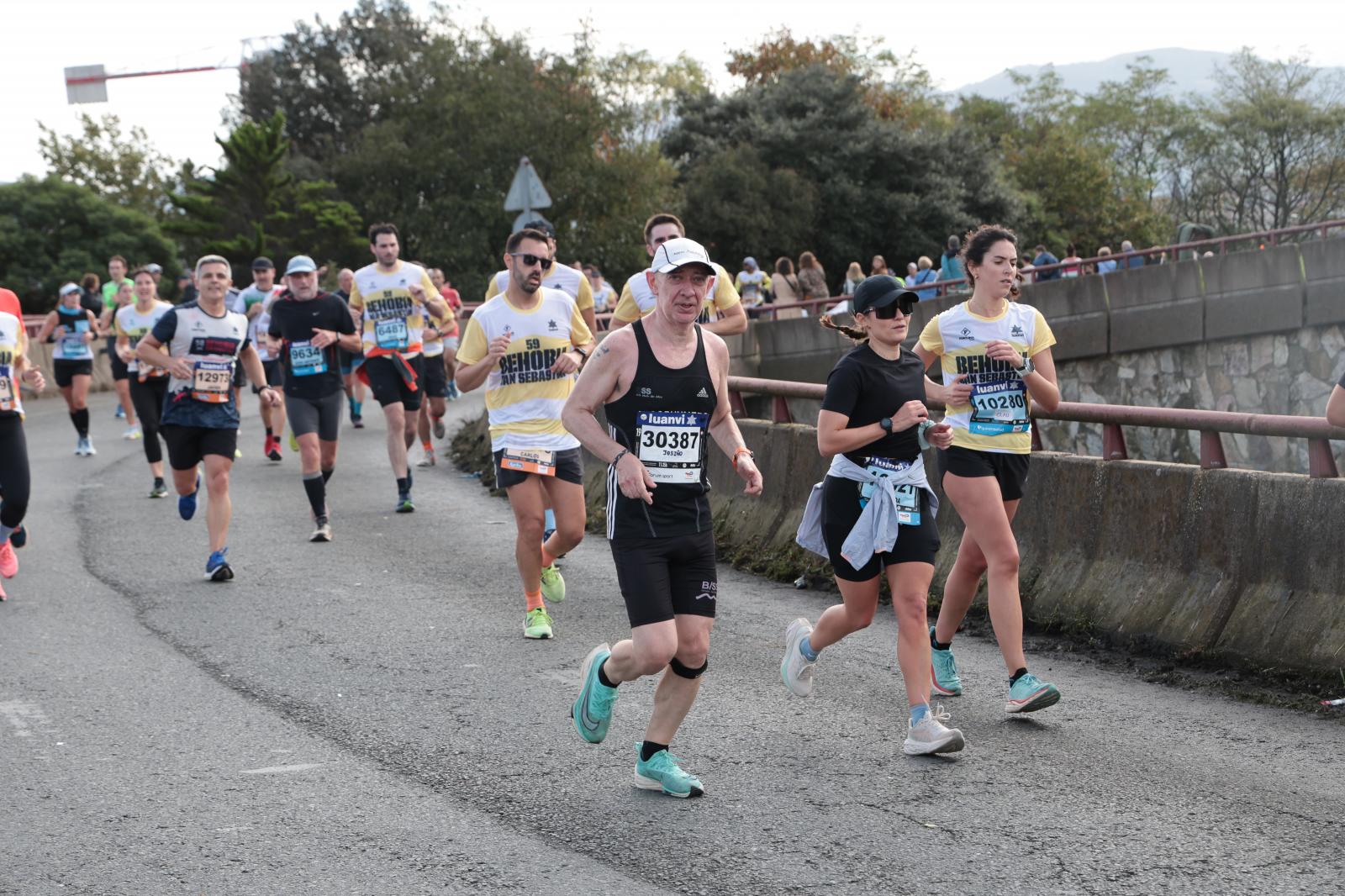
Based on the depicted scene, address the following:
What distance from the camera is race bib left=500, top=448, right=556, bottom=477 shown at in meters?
8.82

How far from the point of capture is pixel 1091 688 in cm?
729

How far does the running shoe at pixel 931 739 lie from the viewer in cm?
600

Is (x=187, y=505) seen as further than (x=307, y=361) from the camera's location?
No

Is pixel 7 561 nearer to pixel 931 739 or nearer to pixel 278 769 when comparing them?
pixel 278 769

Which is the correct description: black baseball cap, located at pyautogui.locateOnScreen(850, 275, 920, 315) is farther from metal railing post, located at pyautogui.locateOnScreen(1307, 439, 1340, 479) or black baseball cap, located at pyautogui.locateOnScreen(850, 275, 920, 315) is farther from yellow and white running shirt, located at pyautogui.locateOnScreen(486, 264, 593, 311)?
yellow and white running shirt, located at pyautogui.locateOnScreen(486, 264, 593, 311)

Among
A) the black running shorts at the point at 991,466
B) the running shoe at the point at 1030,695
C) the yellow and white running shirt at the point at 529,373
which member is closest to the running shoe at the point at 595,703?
the running shoe at the point at 1030,695

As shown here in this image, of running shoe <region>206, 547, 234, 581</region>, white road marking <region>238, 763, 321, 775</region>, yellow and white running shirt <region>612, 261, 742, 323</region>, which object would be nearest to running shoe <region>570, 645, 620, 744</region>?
white road marking <region>238, 763, 321, 775</region>

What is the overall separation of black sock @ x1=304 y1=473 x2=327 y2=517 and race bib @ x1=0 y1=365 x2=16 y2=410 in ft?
8.35

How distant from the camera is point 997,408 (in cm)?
692

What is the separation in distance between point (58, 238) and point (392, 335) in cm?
4558

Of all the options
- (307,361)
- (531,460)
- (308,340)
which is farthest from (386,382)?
(531,460)

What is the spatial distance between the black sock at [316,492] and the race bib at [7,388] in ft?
8.35

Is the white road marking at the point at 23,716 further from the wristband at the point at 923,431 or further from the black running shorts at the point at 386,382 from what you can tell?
the black running shorts at the point at 386,382

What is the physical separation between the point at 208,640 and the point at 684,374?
13.6ft
